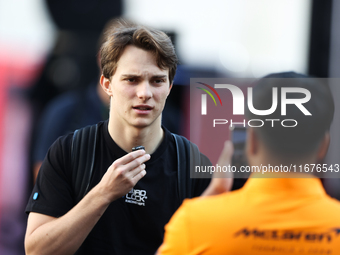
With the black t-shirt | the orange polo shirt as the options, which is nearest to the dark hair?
the black t-shirt

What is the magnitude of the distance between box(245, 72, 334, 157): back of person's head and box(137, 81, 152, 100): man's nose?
1.98 feet

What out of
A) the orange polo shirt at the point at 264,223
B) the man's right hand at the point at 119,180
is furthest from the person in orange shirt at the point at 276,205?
the man's right hand at the point at 119,180

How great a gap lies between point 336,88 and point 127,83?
2505mm

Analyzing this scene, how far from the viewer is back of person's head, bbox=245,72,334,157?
53.0 inches

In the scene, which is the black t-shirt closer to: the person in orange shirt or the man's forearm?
the man's forearm

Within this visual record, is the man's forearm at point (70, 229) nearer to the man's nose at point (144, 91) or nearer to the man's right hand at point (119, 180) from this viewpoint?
the man's right hand at point (119, 180)

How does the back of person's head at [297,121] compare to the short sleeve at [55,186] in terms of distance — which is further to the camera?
the short sleeve at [55,186]

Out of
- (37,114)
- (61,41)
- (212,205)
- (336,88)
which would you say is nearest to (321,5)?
(336,88)

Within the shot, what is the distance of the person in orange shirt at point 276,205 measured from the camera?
1271mm

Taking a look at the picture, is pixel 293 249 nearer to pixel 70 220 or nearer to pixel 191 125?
pixel 70 220

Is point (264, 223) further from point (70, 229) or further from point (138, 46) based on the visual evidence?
point (138, 46)

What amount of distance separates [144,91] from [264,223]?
Answer: 0.86m

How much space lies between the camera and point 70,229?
170cm

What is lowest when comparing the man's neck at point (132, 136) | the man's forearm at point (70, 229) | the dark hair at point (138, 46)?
the man's forearm at point (70, 229)
